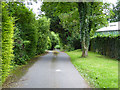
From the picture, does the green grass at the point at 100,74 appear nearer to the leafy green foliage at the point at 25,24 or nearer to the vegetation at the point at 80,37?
the vegetation at the point at 80,37

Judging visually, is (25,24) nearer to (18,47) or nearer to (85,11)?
(18,47)

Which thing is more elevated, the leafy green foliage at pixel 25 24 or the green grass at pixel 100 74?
the leafy green foliage at pixel 25 24

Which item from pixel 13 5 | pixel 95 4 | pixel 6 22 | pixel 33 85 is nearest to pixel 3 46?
pixel 6 22

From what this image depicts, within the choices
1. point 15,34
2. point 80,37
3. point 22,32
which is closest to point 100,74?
point 15,34

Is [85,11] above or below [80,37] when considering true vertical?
above

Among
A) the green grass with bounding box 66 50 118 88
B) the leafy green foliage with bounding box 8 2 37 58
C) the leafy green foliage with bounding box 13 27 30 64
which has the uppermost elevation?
the leafy green foliage with bounding box 8 2 37 58

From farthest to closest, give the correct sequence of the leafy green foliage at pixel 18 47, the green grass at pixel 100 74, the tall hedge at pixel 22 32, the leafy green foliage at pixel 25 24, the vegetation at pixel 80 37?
1. the leafy green foliage at pixel 25 24
2. the tall hedge at pixel 22 32
3. the leafy green foliage at pixel 18 47
4. the vegetation at pixel 80 37
5. the green grass at pixel 100 74

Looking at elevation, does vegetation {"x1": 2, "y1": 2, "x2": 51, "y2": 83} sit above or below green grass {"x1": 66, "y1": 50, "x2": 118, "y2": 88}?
above

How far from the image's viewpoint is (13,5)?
9.53 meters

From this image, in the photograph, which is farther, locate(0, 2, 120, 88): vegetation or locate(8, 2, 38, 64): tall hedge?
locate(8, 2, 38, 64): tall hedge

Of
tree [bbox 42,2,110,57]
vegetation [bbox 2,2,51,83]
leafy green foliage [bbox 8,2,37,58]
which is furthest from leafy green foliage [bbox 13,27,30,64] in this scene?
tree [bbox 42,2,110,57]

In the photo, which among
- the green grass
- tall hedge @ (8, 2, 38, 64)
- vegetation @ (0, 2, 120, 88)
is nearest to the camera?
the green grass

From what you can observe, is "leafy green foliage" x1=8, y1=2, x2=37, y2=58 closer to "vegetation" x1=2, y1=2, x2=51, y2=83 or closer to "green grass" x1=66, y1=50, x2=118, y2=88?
"vegetation" x1=2, y1=2, x2=51, y2=83

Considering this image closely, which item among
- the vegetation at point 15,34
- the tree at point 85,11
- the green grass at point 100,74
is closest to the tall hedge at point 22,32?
the vegetation at point 15,34
